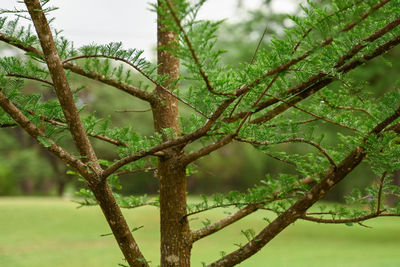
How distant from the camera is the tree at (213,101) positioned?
116cm

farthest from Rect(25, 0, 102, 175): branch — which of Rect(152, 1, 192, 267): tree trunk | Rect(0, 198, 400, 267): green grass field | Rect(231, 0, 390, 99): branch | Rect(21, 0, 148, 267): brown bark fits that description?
Rect(0, 198, 400, 267): green grass field

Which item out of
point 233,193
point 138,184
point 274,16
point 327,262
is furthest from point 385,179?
point 138,184

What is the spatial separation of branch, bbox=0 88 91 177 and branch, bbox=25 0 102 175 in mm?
46

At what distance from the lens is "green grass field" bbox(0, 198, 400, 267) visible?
8.45m

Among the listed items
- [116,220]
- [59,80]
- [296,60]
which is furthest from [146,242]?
[296,60]

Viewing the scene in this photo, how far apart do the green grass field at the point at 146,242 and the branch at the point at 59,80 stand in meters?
6.40

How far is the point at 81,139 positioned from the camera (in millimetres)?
1674

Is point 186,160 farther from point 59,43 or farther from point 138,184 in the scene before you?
point 138,184

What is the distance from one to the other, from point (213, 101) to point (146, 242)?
9531 mm

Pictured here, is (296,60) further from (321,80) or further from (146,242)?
(146,242)

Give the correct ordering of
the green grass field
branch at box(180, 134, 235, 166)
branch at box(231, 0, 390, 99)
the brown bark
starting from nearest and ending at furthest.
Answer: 1. branch at box(231, 0, 390, 99)
2. the brown bark
3. branch at box(180, 134, 235, 166)
4. the green grass field

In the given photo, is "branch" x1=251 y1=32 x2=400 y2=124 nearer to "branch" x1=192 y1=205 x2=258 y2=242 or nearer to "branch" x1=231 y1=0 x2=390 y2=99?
"branch" x1=231 y1=0 x2=390 y2=99

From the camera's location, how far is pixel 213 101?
4.47 feet

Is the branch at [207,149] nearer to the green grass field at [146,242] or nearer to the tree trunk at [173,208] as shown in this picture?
the tree trunk at [173,208]
